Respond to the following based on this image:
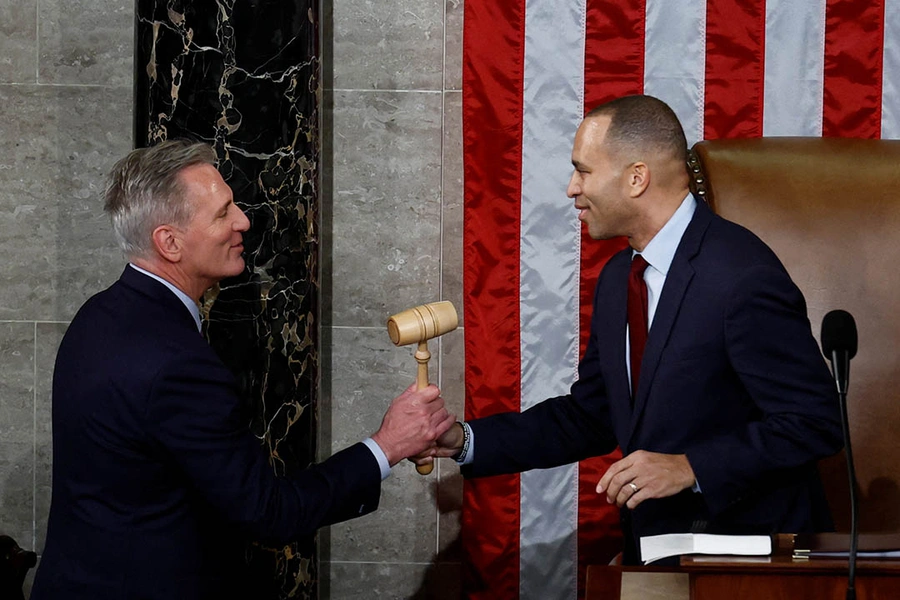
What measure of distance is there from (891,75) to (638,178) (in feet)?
4.49

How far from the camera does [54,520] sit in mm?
2387

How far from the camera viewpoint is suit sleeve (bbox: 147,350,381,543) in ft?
7.37

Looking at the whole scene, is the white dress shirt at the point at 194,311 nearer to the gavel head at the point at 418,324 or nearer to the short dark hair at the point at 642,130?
the gavel head at the point at 418,324

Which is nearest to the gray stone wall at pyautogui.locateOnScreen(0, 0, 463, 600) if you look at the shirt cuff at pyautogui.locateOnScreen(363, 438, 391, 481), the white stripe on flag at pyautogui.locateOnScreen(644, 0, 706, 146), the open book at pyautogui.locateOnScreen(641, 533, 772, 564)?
the white stripe on flag at pyautogui.locateOnScreen(644, 0, 706, 146)

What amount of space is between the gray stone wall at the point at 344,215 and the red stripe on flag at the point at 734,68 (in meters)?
0.85

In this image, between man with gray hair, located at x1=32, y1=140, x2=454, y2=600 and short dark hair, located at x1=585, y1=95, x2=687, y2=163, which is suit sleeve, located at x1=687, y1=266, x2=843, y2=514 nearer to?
short dark hair, located at x1=585, y1=95, x2=687, y2=163

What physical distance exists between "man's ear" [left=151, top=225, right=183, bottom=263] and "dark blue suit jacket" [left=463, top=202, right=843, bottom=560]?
3.52ft

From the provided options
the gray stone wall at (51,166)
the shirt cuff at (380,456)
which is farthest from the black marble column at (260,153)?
the shirt cuff at (380,456)

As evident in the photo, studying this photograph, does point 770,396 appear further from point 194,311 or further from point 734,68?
point 734,68

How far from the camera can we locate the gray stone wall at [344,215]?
380 centimetres

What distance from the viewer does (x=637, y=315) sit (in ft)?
8.85

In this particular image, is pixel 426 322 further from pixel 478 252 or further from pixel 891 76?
pixel 891 76

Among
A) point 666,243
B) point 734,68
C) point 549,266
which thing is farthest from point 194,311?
point 734,68

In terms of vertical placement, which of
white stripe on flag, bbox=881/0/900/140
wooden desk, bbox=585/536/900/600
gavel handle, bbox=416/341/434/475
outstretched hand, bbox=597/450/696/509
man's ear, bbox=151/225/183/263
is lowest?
wooden desk, bbox=585/536/900/600
